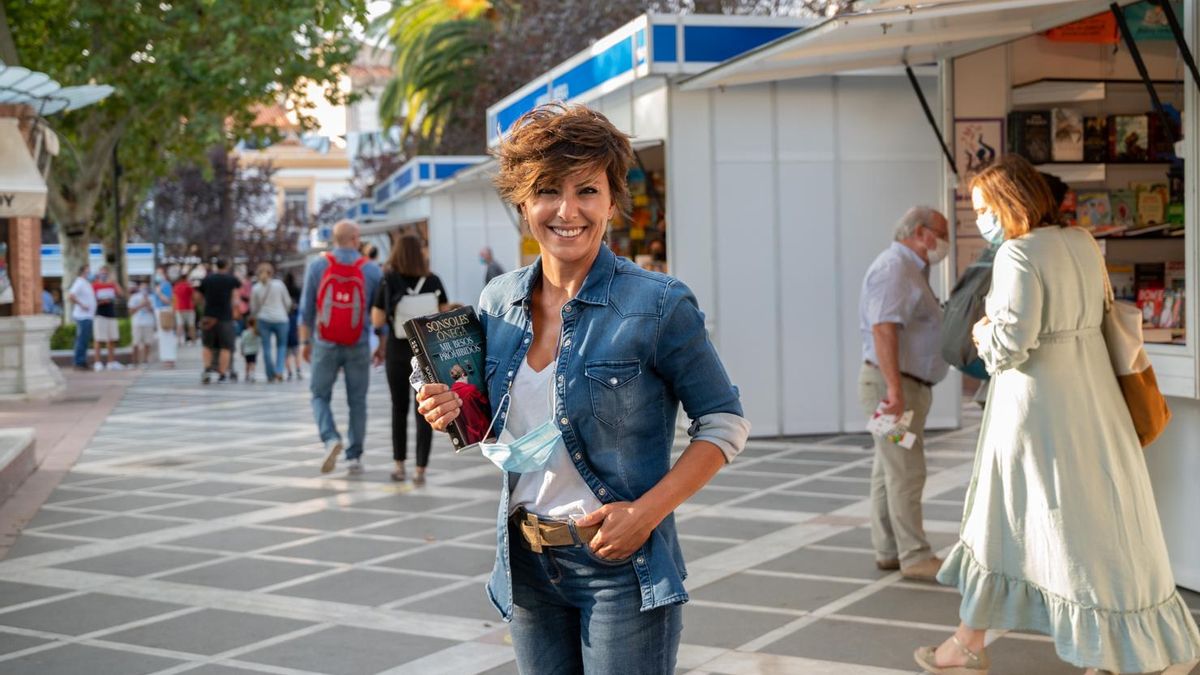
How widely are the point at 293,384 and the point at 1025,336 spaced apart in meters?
17.0

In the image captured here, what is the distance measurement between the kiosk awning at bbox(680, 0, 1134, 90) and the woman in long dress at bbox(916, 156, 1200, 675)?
5.13 feet

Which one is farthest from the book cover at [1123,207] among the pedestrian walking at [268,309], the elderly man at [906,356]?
the pedestrian walking at [268,309]

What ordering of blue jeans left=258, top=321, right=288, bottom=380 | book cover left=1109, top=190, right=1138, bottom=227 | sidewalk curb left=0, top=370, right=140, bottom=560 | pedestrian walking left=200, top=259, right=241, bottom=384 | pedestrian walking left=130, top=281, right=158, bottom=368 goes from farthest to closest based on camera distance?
pedestrian walking left=130, top=281, right=158, bottom=368 < blue jeans left=258, top=321, right=288, bottom=380 < pedestrian walking left=200, top=259, right=241, bottom=384 < sidewalk curb left=0, top=370, right=140, bottom=560 < book cover left=1109, top=190, right=1138, bottom=227

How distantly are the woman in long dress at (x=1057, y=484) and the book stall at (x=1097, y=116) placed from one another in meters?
1.38

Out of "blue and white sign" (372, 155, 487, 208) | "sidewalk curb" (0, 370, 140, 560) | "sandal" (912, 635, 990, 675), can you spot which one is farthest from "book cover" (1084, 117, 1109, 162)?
"blue and white sign" (372, 155, 487, 208)

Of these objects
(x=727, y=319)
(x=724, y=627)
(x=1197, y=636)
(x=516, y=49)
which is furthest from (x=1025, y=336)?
(x=516, y=49)

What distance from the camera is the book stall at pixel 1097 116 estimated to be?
20.4 feet

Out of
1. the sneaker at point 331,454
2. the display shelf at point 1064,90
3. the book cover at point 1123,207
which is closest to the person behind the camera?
the book cover at point 1123,207

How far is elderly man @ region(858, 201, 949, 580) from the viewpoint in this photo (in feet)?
22.1

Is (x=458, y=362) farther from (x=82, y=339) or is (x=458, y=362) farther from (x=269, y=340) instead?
(x=82, y=339)

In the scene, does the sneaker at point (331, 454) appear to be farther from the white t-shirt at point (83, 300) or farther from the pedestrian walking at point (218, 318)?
the white t-shirt at point (83, 300)

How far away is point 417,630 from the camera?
6.13 m

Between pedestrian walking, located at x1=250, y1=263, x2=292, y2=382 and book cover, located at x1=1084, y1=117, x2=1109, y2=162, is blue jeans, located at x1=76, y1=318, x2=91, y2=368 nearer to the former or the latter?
pedestrian walking, located at x1=250, y1=263, x2=292, y2=382

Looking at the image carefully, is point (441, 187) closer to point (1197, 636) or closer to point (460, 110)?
point (460, 110)
